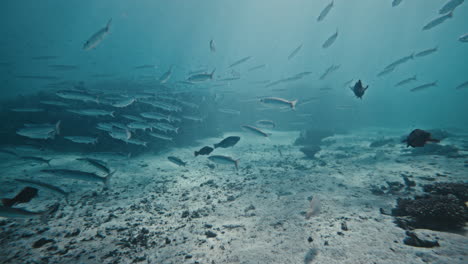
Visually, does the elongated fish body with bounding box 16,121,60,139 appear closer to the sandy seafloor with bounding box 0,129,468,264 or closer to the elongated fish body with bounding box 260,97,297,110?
the sandy seafloor with bounding box 0,129,468,264

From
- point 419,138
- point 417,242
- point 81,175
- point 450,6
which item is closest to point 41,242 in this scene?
point 81,175

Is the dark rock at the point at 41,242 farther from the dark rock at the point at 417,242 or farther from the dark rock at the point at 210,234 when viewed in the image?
the dark rock at the point at 417,242

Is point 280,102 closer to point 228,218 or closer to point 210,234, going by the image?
point 228,218

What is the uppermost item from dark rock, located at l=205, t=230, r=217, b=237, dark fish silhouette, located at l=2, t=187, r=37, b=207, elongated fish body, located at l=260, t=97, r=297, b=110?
elongated fish body, located at l=260, t=97, r=297, b=110

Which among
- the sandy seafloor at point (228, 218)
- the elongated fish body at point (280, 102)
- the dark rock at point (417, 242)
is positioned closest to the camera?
the dark rock at point (417, 242)

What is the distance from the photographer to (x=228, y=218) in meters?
4.36

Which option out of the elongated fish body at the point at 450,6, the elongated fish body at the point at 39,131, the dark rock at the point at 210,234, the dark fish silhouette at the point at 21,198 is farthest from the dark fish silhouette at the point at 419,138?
the elongated fish body at the point at 39,131

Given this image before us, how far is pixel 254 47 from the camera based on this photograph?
118000 mm

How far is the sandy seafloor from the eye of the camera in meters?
2.92

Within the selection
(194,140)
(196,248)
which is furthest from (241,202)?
(194,140)

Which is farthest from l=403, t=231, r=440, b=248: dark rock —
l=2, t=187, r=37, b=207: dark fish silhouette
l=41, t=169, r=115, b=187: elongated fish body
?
l=2, t=187, r=37, b=207: dark fish silhouette

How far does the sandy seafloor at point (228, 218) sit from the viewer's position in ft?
9.59

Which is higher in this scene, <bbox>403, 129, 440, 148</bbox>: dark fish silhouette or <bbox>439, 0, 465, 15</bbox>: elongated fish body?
<bbox>439, 0, 465, 15</bbox>: elongated fish body

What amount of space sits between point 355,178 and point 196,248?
593cm
